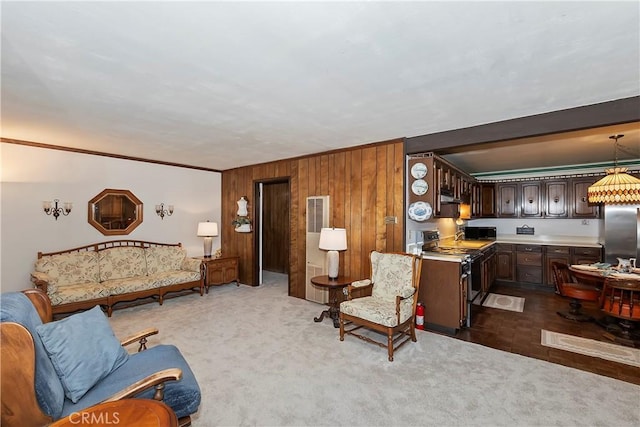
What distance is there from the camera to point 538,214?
234 inches

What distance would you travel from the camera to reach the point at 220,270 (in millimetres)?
5531

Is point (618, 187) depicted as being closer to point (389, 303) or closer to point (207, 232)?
point (389, 303)

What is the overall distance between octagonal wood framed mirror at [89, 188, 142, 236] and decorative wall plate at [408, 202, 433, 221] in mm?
4683

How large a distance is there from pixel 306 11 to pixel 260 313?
375 centimetres

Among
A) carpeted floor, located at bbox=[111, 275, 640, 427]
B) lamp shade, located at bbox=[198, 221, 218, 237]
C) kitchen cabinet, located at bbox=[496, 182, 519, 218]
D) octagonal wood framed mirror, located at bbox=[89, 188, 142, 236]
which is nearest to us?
carpeted floor, located at bbox=[111, 275, 640, 427]

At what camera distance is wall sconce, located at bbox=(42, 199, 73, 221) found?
4.14 metres

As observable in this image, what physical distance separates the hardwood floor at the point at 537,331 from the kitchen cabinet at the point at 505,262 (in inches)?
36.4

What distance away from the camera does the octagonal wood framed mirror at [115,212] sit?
4.65 metres

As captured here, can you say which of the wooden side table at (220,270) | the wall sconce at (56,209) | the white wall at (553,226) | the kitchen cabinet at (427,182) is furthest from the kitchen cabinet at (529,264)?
Result: the wall sconce at (56,209)

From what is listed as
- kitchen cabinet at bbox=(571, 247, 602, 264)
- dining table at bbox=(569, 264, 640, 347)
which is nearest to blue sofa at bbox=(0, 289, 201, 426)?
dining table at bbox=(569, 264, 640, 347)

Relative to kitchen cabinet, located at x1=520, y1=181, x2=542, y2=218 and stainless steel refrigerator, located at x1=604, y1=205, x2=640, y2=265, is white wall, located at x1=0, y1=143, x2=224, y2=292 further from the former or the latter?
stainless steel refrigerator, located at x1=604, y1=205, x2=640, y2=265

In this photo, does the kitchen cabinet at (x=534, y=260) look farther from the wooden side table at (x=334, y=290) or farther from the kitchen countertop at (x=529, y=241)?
the wooden side table at (x=334, y=290)

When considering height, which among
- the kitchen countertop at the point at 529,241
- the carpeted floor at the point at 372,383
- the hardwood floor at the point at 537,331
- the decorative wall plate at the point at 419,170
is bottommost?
the hardwood floor at the point at 537,331

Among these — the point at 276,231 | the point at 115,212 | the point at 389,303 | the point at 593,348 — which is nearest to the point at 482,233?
the point at 593,348
